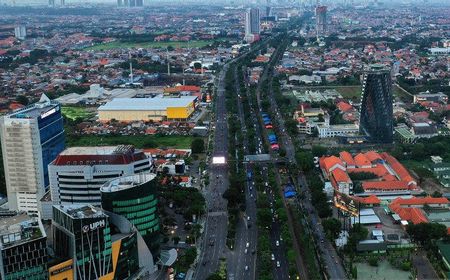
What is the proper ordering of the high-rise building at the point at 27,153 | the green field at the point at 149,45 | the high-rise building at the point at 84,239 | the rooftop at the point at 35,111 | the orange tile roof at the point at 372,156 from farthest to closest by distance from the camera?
the green field at the point at 149,45 → the orange tile roof at the point at 372,156 → the rooftop at the point at 35,111 → the high-rise building at the point at 27,153 → the high-rise building at the point at 84,239

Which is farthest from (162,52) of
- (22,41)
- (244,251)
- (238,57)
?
(244,251)

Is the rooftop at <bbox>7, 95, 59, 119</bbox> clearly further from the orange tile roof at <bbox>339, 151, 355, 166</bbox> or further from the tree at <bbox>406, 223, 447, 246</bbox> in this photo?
the tree at <bbox>406, 223, 447, 246</bbox>

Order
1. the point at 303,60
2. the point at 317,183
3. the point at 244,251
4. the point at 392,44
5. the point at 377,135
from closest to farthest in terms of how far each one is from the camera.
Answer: the point at 244,251 < the point at 317,183 < the point at 377,135 < the point at 303,60 < the point at 392,44

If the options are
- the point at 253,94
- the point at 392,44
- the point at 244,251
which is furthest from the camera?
the point at 392,44

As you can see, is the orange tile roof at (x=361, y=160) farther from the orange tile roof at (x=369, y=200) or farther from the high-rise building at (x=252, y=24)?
the high-rise building at (x=252, y=24)

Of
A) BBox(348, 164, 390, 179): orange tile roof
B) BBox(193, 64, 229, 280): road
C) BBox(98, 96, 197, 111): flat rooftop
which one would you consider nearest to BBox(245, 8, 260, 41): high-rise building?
BBox(98, 96, 197, 111): flat rooftop

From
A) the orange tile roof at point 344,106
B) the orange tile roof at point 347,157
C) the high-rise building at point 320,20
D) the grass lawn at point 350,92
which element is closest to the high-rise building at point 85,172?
the orange tile roof at point 347,157

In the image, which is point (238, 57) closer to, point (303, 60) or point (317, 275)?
point (303, 60)
